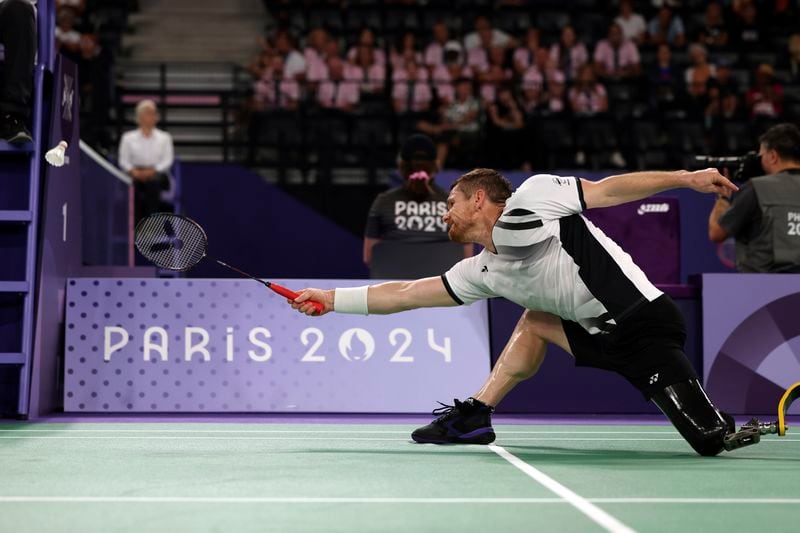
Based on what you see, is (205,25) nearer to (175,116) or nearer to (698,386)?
(175,116)

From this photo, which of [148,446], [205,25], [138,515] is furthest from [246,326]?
[205,25]

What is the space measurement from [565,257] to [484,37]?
10.8m

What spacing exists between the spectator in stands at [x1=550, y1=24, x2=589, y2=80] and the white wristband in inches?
413

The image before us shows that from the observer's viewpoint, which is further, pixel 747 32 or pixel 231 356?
pixel 747 32

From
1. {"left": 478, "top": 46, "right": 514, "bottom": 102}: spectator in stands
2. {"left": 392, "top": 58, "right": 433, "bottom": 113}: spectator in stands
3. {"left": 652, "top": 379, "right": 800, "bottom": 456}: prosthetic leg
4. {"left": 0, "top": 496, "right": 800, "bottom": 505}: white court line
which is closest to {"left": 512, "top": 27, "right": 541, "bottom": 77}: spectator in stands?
{"left": 478, "top": 46, "right": 514, "bottom": 102}: spectator in stands

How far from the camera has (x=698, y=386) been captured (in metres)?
4.71

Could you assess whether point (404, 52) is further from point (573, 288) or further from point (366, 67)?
point (573, 288)

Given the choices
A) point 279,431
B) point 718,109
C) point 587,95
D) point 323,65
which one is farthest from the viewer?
point 323,65

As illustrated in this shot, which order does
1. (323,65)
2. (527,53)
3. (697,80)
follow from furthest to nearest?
(527,53), (323,65), (697,80)

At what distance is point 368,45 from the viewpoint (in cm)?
1456

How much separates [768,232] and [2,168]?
4477 mm

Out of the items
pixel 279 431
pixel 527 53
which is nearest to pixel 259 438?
pixel 279 431

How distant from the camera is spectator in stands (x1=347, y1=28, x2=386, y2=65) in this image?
14633mm

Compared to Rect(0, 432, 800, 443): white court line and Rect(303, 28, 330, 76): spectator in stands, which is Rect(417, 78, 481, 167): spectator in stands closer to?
Rect(303, 28, 330, 76): spectator in stands
